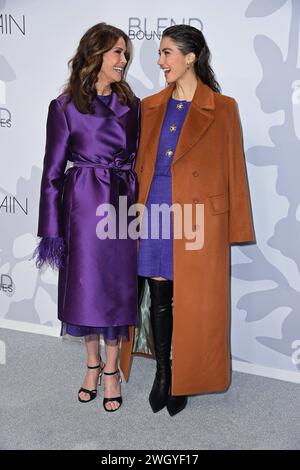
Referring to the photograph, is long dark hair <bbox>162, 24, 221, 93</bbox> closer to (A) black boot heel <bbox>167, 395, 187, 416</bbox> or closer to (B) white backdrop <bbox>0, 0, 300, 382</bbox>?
(B) white backdrop <bbox>0, 0, 300, 382</bbox>

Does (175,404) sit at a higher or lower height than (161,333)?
lower

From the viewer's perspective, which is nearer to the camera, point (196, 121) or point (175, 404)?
point (196, 121)

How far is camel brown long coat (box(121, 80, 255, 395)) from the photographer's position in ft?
Answer: 7.08

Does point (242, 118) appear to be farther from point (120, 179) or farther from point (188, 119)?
point (120, 179)

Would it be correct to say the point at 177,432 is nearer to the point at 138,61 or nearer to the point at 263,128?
the point at 263,128

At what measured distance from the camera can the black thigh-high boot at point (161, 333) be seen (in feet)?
7.48

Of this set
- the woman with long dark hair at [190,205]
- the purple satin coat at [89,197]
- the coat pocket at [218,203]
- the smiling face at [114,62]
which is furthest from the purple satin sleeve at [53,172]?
the coat pocket at [218,203]

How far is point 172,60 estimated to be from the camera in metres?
2.12

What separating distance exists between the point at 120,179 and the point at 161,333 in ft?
2.16

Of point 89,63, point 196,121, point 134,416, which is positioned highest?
point 89,63

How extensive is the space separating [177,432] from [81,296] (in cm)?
65

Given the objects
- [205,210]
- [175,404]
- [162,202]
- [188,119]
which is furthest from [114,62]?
[175,404]

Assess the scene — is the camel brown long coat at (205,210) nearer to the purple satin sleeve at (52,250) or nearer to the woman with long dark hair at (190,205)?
the woman with long dark hair at (190,205)

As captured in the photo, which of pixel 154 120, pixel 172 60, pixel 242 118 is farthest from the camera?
pixel 242 118
